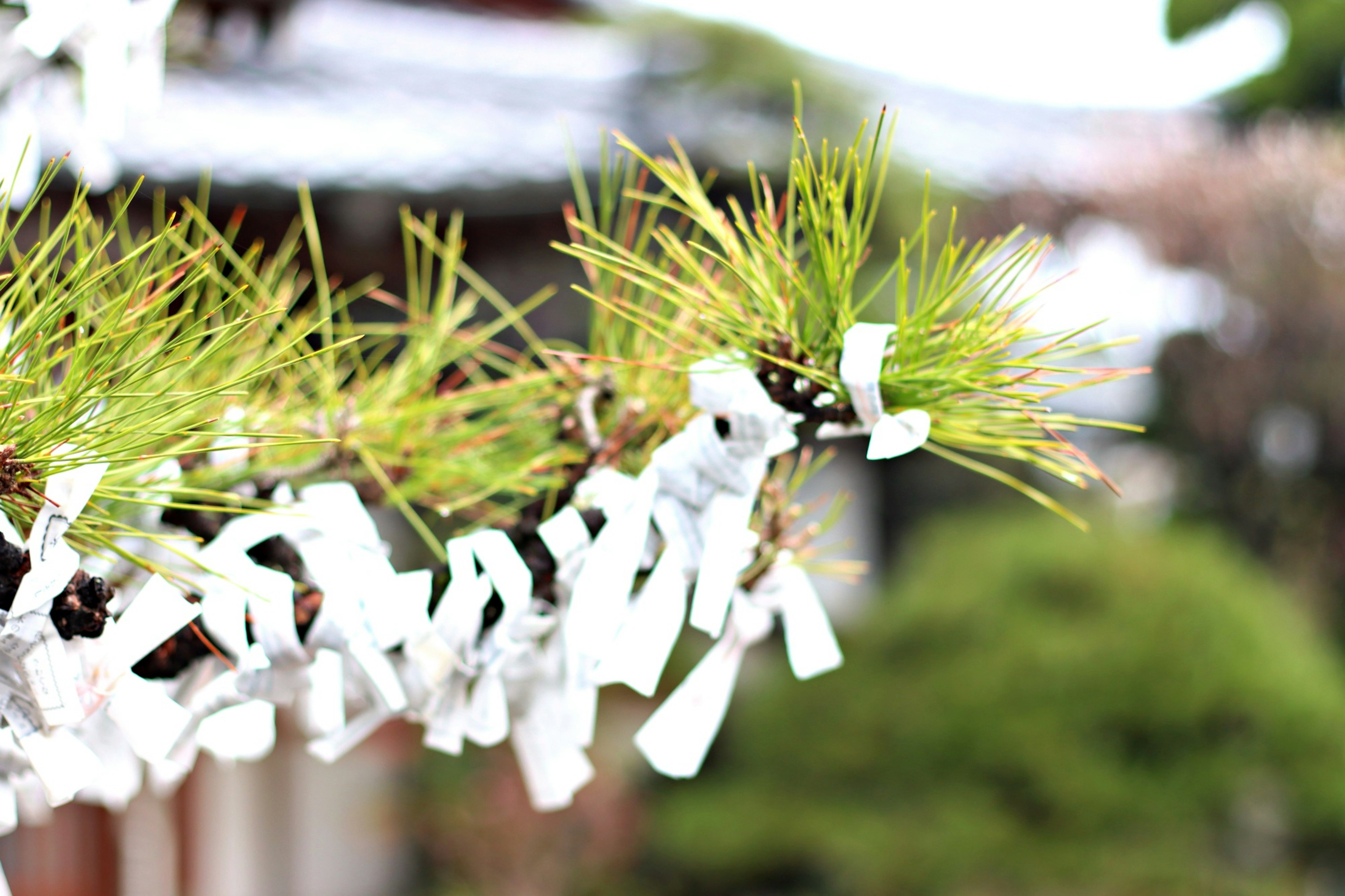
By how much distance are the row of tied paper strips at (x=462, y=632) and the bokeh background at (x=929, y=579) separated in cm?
74

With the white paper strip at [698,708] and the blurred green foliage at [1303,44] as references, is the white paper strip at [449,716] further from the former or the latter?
the blurred green foliage at [1303,44]

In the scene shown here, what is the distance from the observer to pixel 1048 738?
1822 mm

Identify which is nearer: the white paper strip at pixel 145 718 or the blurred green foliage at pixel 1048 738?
the white paper strip at pixel 145 718

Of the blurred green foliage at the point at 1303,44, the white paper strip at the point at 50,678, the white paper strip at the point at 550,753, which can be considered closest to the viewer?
the white paper strip at the point at 50,678

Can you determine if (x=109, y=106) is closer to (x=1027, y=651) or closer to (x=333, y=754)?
(x=333, y=754)

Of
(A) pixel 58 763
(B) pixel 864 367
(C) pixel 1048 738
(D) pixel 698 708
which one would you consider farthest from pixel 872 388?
(C) pixel 1048 738

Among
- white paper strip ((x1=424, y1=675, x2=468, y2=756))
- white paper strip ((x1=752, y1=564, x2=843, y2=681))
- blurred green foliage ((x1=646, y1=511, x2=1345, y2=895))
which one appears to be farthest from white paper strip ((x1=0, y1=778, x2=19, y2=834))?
blurred green foliage ((x1=646, y1=511, x2=1345, y2=895))

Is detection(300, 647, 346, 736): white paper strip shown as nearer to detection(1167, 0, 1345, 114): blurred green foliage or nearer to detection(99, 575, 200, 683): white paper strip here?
detection(99, 575, 200, 683): white paper strip

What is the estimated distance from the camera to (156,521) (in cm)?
36

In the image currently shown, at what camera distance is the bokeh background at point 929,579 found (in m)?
1.81

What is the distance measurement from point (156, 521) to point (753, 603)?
20 cm

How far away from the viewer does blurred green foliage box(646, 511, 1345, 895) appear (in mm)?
1791

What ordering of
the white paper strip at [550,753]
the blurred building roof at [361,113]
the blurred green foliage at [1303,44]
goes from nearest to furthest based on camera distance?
1. the white paper strip at [550,753]
2. the blurred building roof at [361,113]
3. the blurred green foliage at [1303,44]

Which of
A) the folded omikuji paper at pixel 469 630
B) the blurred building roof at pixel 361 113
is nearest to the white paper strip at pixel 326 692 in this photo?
the folded omikuji paper at pixel 469 630
